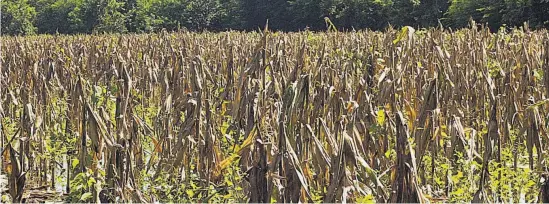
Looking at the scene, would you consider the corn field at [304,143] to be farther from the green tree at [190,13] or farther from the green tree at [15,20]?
the green tree at [15,20]

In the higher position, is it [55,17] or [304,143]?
[55,17]

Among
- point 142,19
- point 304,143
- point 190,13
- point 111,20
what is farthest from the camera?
point 142,19

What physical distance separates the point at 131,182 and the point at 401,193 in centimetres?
124

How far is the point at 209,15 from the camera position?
49.7 metres

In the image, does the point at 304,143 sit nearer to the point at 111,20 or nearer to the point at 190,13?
the point at 111,20

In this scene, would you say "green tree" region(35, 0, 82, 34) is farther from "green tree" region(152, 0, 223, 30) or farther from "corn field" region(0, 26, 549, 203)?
"corn field" region(0, 26, 549, 203)

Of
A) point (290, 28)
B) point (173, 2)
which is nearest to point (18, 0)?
point (173, 2)

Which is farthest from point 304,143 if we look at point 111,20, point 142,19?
point 142,19

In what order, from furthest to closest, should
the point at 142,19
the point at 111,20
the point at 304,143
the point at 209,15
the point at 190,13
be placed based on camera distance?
1. the point at 142,19
2. the point at 209,15
3. the point at 190,13
4. the point at 111,20
5. the point at 304,143

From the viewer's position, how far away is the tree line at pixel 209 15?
120 feet

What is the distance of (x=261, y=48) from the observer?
3.71 meters

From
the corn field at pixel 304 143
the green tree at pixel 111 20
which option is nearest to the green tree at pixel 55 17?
the green tree at pixel 111 20

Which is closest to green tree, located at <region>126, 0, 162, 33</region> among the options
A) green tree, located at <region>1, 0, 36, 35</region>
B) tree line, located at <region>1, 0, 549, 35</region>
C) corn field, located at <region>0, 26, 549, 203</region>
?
tree line, located at <region>1, 0, 549, 35</region>

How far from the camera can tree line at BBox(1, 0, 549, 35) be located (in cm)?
3666
